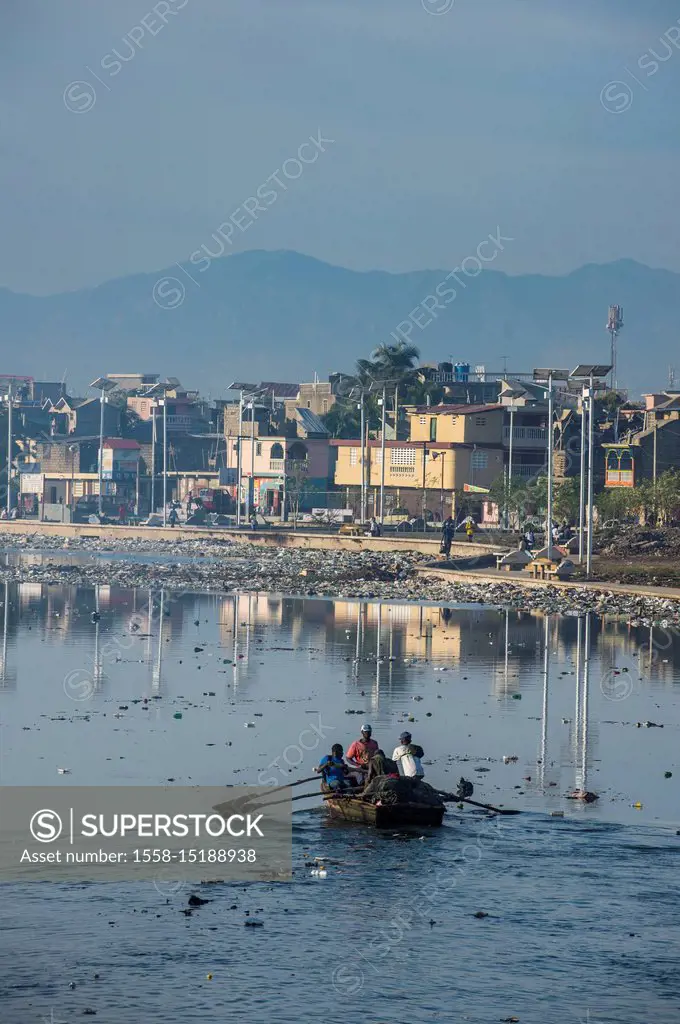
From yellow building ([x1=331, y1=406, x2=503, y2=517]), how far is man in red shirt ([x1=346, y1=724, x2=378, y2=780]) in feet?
252

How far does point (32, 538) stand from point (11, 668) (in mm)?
72849

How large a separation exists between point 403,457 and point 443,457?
4070mm

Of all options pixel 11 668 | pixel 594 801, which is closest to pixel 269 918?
pixel 594 801

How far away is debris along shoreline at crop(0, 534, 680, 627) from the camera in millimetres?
56406

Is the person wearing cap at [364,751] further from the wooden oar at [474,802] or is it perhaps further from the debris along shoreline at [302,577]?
the debris along shoreline at [302,577]

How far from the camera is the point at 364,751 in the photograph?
23.4m

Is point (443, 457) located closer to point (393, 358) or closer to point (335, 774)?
point (393, 358)

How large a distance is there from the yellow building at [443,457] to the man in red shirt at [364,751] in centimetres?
7669

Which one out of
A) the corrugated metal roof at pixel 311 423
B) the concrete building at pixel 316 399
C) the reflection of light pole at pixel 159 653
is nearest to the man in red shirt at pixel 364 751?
the reflection of light pole at pixel 159 653

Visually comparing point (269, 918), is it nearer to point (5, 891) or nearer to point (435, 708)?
point (5, 891)

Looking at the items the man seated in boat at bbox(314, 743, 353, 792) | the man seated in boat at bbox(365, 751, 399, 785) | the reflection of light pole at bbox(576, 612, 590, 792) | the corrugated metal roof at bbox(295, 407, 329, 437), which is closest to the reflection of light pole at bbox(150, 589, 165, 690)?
the reflection of light pole at bbox(576, 612, 590, 792)

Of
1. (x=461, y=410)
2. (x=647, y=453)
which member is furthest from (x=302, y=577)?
(x=647, y=453)

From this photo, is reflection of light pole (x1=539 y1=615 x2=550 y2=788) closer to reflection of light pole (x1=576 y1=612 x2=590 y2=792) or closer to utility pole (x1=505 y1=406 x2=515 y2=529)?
reflection of light pole (x1=576 y1=612 x2=590 y2=792)

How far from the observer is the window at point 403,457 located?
103500 millimetres
